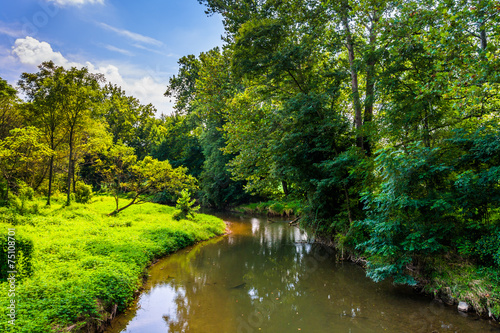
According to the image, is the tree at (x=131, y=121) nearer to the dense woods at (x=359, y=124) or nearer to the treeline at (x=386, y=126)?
the dense woods at (x=359, y=124)

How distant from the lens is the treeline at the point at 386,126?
6.04m

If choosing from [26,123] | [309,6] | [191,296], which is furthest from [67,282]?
[26,123]

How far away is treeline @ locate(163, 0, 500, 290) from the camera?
19.8ft

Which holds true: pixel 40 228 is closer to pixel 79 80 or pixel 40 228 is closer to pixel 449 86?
pixel 79 80

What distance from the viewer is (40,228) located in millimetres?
9867

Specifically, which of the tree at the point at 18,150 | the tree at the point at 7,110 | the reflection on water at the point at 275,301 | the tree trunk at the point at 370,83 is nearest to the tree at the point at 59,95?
the tree at the point at 18,150

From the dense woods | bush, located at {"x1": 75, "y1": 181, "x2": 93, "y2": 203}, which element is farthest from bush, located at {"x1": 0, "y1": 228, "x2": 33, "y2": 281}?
bush, located at {"x1": 75, "y1": 181, "x2": 93, "y2": 203}

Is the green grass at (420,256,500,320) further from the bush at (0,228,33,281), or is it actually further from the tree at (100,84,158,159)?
the tree at (100,84,158,159)

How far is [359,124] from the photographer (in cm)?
1082

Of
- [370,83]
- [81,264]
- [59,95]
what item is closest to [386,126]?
[370,83]

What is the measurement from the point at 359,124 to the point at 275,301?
24.7 ft

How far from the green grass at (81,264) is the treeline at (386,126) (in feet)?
19.4

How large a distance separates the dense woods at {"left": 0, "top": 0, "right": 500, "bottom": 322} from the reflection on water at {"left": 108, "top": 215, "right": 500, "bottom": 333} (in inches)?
32.1

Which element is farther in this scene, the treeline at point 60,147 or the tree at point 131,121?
the tree at point 131,121
